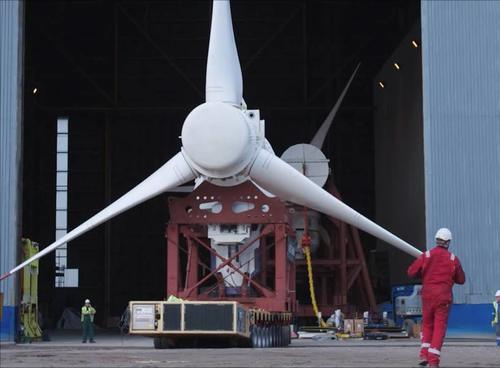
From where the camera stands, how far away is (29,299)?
118 ft

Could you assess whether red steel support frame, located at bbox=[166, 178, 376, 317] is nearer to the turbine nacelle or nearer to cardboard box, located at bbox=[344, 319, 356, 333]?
the turbine nacelle

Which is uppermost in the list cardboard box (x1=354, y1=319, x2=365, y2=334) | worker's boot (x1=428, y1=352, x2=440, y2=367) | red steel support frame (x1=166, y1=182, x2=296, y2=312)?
red steel support frame (x1=166, y1=182, x2=296, y2=312)

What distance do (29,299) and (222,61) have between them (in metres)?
12.5

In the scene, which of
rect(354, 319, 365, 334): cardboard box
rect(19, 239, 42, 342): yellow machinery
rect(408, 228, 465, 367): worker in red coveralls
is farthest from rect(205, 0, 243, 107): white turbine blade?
rect(408, 228, 465, 367): worker in red coveralls

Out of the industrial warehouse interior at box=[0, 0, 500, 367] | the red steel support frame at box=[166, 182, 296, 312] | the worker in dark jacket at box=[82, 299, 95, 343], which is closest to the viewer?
the red steel support frame at box=[166, 182, 296, 312]

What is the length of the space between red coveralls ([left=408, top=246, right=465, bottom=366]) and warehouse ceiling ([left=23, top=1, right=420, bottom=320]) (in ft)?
139

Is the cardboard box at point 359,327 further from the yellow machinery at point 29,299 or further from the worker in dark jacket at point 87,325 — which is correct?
the yellow machinery at point 29,299

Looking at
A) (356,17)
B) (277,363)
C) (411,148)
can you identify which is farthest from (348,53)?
(277,363)

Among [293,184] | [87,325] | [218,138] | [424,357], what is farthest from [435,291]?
[87,325]

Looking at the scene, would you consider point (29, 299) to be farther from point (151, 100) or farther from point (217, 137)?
point (151, 100)

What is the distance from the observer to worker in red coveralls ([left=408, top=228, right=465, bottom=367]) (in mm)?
13766

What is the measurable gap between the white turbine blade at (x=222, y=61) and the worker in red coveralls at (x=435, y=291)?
14890mm

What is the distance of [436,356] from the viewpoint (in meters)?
13.6

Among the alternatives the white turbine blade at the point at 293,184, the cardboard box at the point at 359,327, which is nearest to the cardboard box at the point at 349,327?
the cardboard box at the point at 359,327
